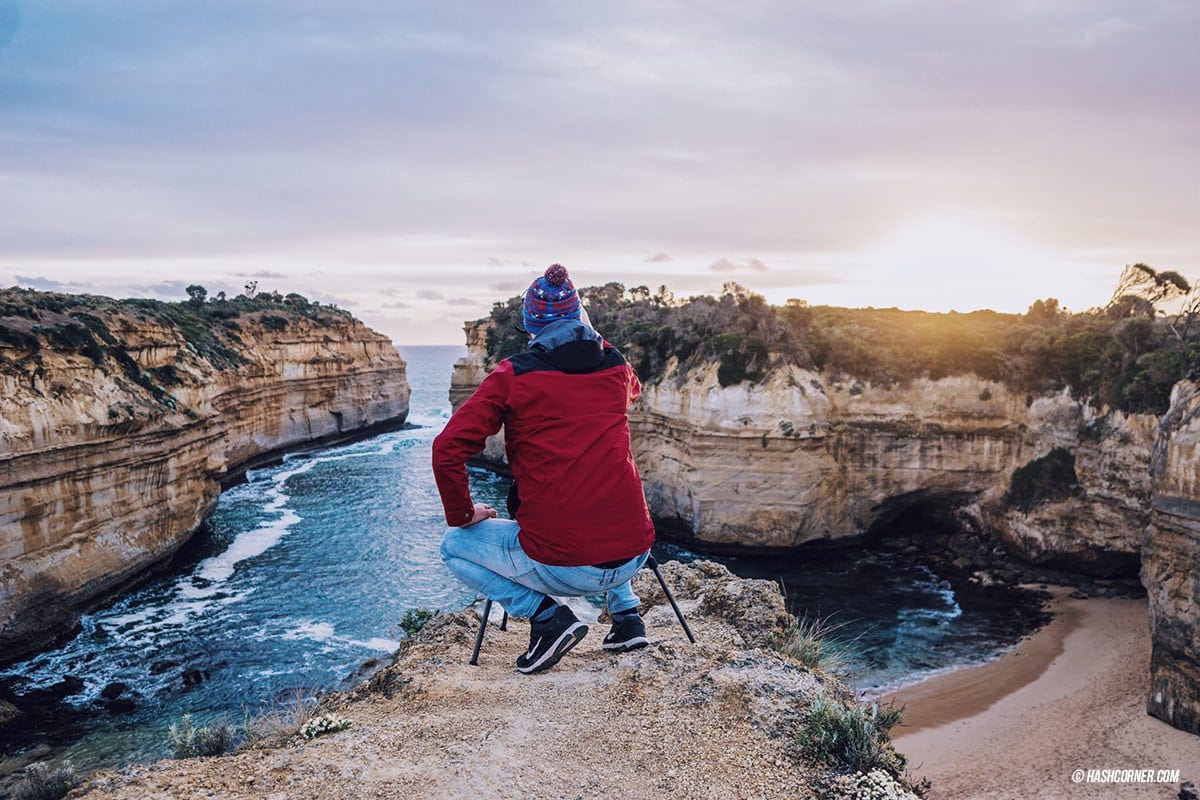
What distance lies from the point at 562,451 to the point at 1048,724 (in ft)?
49.9

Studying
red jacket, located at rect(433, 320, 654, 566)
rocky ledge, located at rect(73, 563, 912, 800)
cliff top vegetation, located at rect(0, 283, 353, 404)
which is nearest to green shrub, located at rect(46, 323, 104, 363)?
cliff top vegetation, located at rect(0, 283, 353, 404)

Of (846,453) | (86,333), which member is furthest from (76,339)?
(846,453)

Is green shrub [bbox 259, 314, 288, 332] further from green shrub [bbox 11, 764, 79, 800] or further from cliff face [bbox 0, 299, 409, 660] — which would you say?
green shrub [bbox 11, 764, 79, 800]

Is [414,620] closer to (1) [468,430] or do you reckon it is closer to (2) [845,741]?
(1) [468,430]

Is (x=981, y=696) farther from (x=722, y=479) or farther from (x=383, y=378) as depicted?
(x=383, y=378)

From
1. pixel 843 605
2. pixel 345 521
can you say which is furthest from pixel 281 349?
pixel 843 605

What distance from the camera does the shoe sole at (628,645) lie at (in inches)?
213

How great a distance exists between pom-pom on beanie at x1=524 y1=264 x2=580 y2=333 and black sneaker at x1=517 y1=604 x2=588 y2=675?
2012mm

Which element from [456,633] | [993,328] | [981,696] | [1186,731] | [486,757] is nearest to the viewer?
[486,757]

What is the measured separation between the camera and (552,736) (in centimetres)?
422

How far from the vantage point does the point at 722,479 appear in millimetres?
26188

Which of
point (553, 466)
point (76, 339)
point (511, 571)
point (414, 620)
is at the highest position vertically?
point (76, 339)

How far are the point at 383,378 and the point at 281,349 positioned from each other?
14132mm

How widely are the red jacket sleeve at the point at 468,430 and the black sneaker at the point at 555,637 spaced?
1.23 meters
